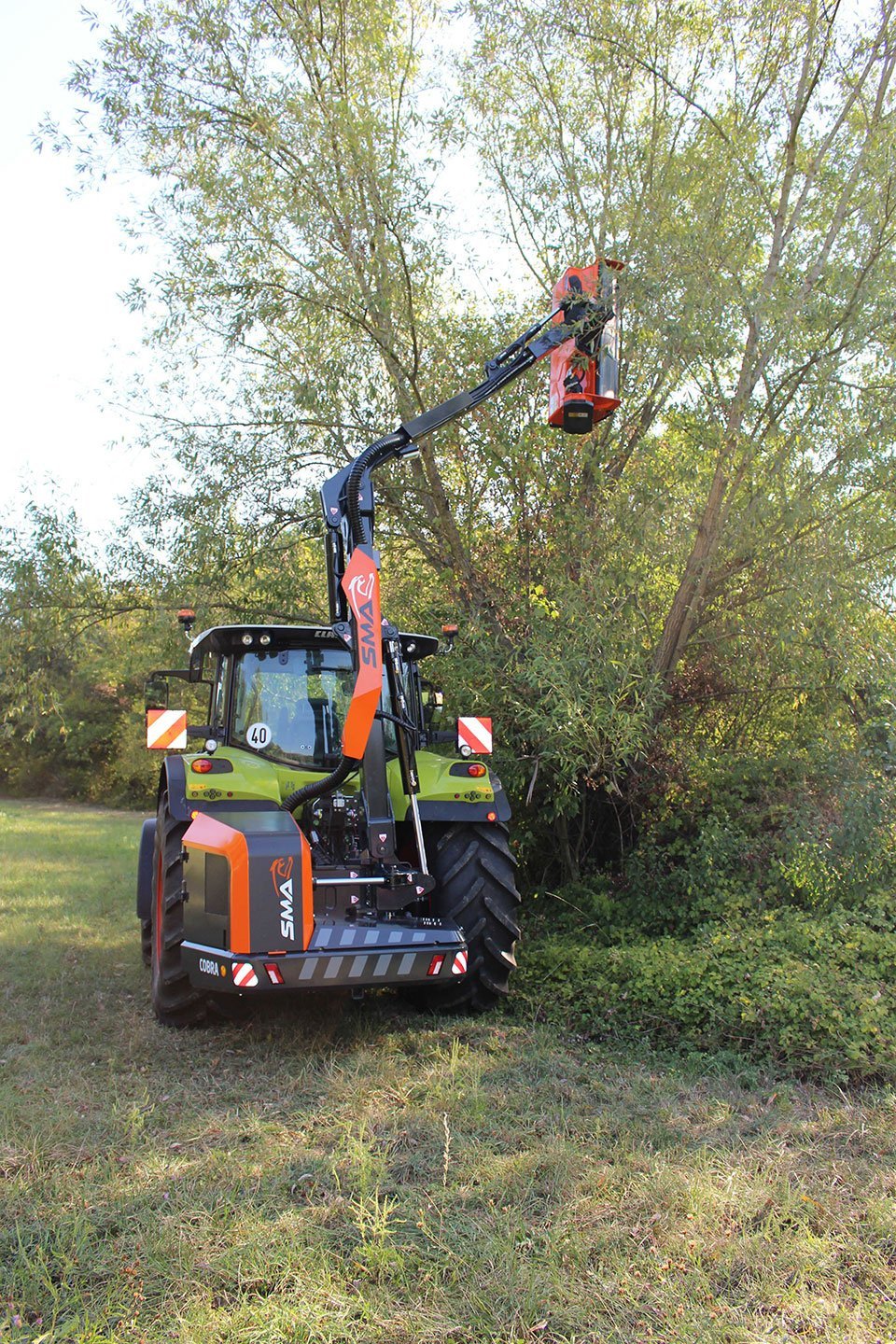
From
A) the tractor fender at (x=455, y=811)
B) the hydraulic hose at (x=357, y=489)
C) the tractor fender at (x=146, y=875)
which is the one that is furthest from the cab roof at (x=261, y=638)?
the tractor fender at (x=146, y=875)

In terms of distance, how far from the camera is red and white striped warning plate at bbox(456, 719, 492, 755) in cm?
558

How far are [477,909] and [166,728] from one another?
6.20ft

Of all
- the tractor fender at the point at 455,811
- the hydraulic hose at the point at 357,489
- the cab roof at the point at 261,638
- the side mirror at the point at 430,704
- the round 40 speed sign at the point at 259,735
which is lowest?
the tractor fender at the point at 455,811

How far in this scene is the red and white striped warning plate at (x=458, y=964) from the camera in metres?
4.64

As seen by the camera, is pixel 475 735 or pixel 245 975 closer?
pixel 245 975

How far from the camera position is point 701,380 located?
663 cm

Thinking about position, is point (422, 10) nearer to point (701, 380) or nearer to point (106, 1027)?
point (701, 380)

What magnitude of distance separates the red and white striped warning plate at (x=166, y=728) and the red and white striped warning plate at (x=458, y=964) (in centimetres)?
188

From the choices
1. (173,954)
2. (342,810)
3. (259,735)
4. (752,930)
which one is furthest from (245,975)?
(752,930)

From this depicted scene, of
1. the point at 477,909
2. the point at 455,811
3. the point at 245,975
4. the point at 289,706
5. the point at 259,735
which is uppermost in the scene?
the point at 289,706

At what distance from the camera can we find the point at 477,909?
5133mm

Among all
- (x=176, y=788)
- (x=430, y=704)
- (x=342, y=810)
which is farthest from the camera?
(x=430, y=704)

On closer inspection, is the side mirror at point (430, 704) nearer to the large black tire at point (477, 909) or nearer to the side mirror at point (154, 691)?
the large black tire at point (477, 909)

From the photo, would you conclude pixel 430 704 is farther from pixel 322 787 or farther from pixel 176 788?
Result: pixel 176 788
